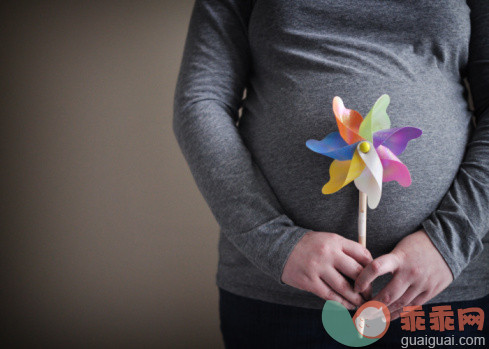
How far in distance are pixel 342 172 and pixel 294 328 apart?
0.97 feet

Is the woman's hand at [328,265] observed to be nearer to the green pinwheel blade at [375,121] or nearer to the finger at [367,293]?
the finger at [367,293]

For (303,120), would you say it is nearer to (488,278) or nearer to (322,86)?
(322,86)

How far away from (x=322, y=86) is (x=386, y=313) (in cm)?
37

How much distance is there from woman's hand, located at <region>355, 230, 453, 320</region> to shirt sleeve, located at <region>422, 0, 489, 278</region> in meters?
0.02

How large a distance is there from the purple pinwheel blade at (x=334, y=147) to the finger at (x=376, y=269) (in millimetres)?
151

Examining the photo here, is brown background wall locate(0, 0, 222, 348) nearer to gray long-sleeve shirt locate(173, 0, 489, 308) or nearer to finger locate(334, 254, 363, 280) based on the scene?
gray long-sleeve shirt locate(173, 0, 489, 308)

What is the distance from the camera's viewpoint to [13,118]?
103 centimetres

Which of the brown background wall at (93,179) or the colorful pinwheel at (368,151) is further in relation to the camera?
the brown background wall at (93,179)

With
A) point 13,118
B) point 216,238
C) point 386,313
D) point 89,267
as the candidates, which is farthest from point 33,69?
point 386,313

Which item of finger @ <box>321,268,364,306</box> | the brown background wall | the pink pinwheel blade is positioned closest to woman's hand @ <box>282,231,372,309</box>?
finger @ <box>321,268,364,306</box>

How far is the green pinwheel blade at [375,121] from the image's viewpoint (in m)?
0.50

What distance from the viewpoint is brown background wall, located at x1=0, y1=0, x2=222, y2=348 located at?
1.03 metres

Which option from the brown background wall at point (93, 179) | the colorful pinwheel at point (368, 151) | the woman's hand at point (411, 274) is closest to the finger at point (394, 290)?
the woman's hand at point (411, 274)

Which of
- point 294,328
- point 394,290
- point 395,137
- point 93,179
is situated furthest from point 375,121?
point 93,179
